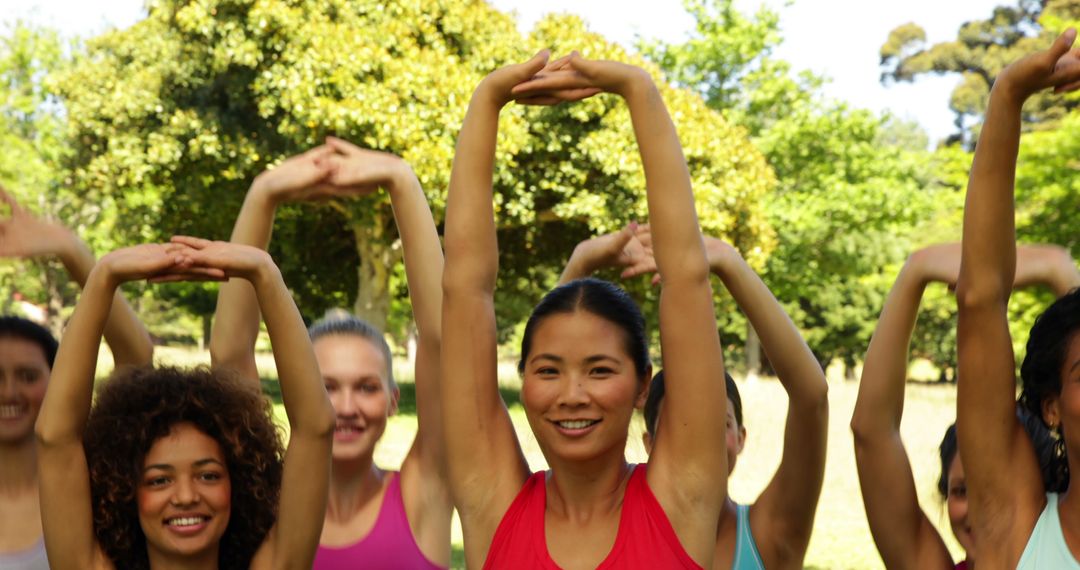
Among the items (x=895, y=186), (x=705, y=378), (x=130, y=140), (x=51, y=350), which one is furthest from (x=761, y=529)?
(x=895, y=186)

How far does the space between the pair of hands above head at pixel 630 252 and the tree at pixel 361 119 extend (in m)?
17.0

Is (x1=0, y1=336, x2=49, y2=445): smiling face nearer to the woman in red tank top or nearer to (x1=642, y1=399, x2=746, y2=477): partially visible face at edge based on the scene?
the woman in red tank top

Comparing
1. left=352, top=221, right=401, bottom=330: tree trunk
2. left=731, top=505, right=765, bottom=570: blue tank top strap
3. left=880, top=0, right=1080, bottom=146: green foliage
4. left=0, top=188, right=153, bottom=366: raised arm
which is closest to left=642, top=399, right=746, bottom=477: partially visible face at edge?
left=731, top=505, right=765, bottom=570: blue tank top strap

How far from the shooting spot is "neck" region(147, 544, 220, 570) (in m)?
3.14

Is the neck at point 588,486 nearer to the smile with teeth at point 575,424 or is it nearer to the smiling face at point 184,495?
the smile with teeth at point 575,424

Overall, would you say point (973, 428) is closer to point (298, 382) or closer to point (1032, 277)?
point (1032, 277)

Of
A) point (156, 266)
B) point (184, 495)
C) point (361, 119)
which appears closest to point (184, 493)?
point (184, 495)

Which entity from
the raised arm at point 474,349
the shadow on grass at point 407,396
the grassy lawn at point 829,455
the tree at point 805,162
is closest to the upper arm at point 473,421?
the raised arm at point 474,349

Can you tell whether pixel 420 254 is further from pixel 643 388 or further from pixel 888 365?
pixel 888 365

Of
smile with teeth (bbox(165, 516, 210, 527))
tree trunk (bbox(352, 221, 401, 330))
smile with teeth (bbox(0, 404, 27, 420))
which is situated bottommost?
smile with teeth (bbox(165, 516, 210, 527))

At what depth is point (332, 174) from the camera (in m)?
3.58

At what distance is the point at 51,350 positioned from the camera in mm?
3699

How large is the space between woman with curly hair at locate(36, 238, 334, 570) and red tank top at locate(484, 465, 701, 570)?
0.51 metres

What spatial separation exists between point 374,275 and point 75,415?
2092 cm
